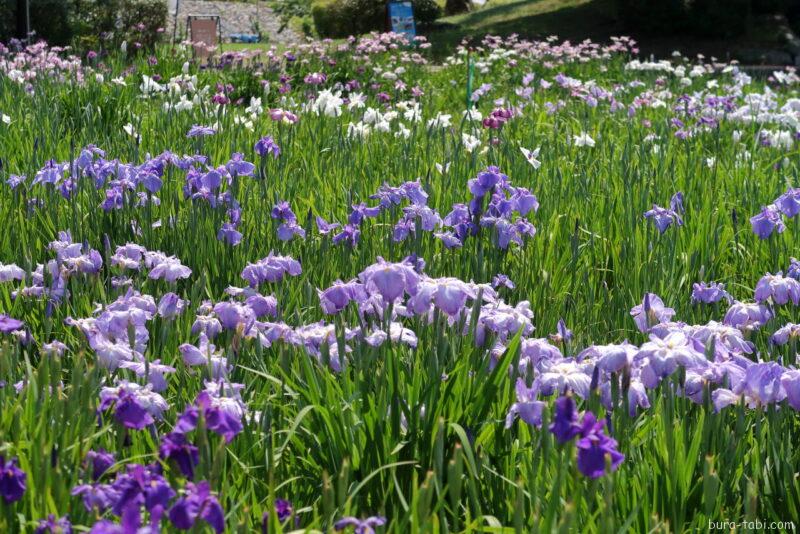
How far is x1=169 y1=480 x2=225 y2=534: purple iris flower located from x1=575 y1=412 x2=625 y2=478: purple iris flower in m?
0.48

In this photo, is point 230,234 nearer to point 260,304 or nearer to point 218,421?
point 260,304

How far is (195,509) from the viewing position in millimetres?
1129

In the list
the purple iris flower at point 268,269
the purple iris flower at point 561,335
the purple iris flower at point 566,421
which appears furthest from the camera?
the purple iris flower at point 268,269

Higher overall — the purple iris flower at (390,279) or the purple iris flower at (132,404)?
the purple iris flower at (390,279)

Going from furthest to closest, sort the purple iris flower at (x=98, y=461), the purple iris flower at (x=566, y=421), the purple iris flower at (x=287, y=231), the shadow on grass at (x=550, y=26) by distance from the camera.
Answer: the shadow on grass at (x=550, y=26), the purple iris flower at (x=287, y=231), the purple iris flower at (x=98, y=461), the purple iris flower at (x=566, y=421)

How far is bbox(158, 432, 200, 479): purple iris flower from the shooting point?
1.25 metres

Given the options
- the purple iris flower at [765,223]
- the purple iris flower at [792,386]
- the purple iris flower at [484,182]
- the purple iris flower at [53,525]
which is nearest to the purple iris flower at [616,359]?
the purple iris flower at [792,386]

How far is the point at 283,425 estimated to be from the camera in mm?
2006

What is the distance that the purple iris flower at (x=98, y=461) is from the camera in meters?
1.40

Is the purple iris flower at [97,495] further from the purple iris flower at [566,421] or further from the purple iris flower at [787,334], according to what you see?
the purple iris flower at [787,334]

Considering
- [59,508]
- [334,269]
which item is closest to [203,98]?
[334,269]

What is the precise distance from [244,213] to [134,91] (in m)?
3.63

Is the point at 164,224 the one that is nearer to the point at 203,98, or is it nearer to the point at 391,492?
the point at 391,492

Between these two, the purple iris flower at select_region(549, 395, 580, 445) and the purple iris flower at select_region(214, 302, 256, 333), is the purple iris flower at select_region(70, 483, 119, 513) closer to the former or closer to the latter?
the purple iris flower at select_region(549, 395, 580, 445)
